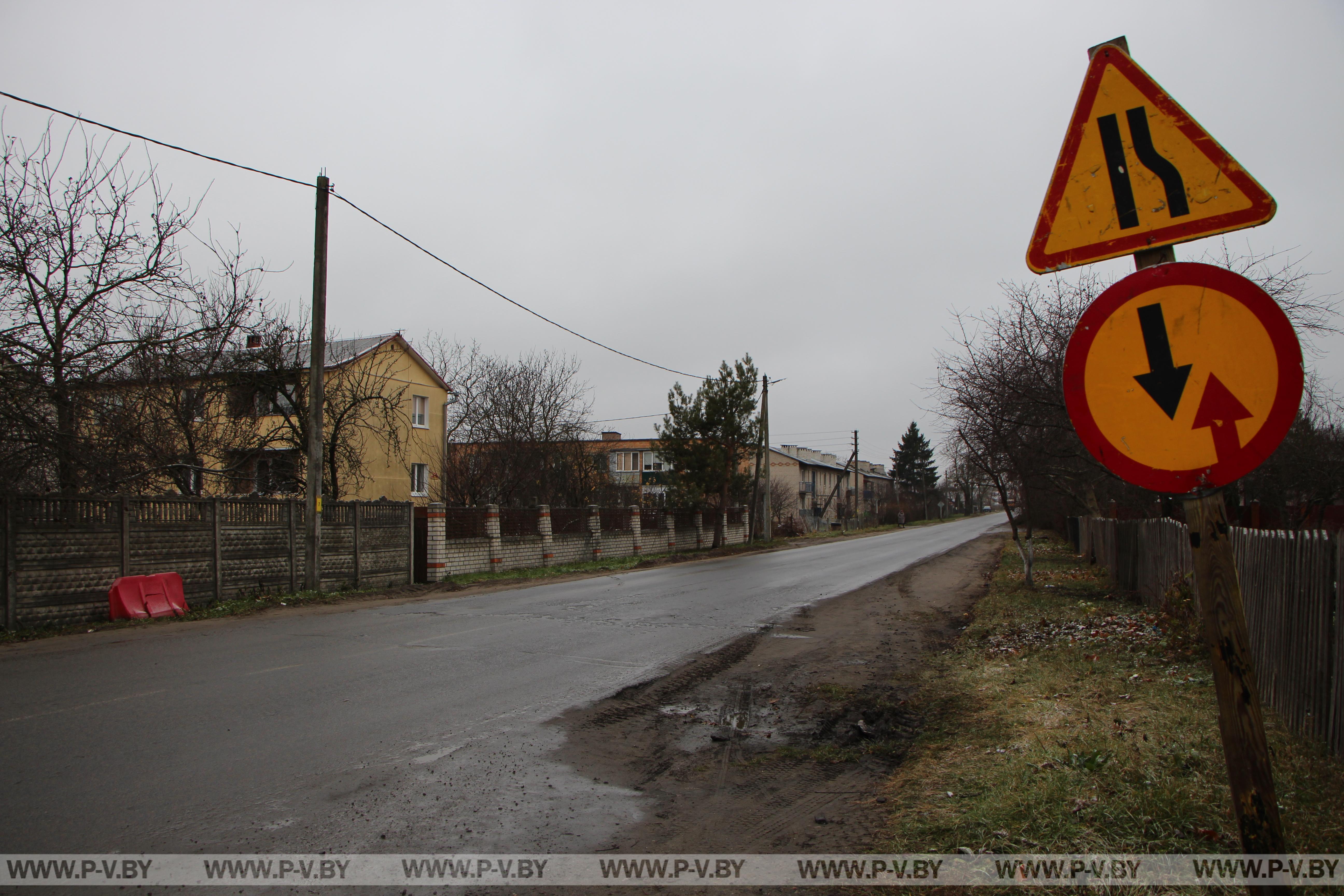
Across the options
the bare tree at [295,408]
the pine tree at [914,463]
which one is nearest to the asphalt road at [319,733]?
the bare tree at [295,408]

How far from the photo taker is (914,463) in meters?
97.9

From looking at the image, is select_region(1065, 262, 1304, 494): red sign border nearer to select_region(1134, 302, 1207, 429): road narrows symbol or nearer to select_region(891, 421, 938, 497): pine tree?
select_region(1134, 302, 1207, 429): road narrows symbol

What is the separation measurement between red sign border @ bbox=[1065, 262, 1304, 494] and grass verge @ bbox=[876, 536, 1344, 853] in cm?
187

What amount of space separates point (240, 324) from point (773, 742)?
15.1m

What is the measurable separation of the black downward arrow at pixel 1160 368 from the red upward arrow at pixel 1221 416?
60mm

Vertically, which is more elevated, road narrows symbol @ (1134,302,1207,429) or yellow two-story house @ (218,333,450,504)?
yellow two-story house @ (218,333,450,504)

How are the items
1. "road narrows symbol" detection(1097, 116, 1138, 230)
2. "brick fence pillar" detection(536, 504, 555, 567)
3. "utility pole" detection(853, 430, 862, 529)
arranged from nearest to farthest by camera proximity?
"road narrows symbol" detection(1097, 116, 1138, 230) → "brick fence pillar" detection(536, 504, 555, 567) → "utility pole" detection(853, 430, 862, 529)

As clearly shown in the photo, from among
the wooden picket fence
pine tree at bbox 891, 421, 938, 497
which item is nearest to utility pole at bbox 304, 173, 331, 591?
the wooden picket fence

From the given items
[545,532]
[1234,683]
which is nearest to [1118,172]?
[1234,683]

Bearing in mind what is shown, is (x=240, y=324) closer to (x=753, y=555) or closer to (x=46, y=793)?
(x=46, y=793)

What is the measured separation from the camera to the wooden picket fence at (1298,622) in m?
4.31

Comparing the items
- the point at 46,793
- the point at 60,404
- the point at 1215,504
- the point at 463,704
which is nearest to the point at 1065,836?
the point at 1215,504

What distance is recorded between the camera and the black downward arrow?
2.28 m

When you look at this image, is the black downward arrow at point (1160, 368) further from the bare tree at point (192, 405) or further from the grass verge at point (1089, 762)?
the bare tree at point (192, 405)
